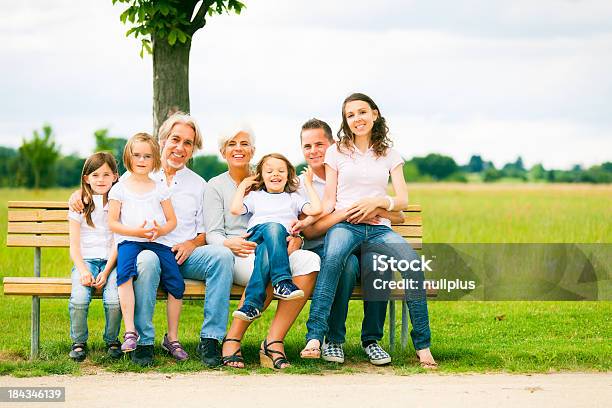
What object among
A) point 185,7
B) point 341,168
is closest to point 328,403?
point 341,168

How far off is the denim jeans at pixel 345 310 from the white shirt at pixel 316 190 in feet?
0.17

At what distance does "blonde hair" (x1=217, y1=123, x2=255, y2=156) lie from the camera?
664cm

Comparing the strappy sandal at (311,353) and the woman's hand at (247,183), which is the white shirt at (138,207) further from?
the strappy sandal at (311,353)

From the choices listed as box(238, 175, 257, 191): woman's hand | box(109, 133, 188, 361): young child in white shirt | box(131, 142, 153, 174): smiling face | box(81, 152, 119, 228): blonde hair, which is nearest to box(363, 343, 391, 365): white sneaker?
box(109, 133, 188, 361): young child in white shirt

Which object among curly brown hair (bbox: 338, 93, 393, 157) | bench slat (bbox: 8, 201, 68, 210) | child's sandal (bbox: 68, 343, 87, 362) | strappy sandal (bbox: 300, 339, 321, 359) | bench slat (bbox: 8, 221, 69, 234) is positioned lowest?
child's sandal (bbox: 68, 343, 87, 362)

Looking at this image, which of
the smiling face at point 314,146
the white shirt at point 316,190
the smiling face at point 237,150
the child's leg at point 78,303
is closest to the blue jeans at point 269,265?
the white shirt at point 316,190

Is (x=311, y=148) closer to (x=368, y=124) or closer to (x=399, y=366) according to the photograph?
(x=368, y=124)

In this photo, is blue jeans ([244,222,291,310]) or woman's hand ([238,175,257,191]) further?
woman's hand ([238,175,257,191])

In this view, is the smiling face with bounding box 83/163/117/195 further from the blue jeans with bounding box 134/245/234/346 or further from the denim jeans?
the denim jeans

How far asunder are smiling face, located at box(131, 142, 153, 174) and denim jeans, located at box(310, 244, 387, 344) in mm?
1326

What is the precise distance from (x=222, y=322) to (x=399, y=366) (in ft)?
4.00

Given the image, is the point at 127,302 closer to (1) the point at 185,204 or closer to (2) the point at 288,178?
(1) the point at 185,204

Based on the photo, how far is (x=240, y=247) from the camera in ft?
21.0

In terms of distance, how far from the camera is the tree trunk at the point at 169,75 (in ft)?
29.2
